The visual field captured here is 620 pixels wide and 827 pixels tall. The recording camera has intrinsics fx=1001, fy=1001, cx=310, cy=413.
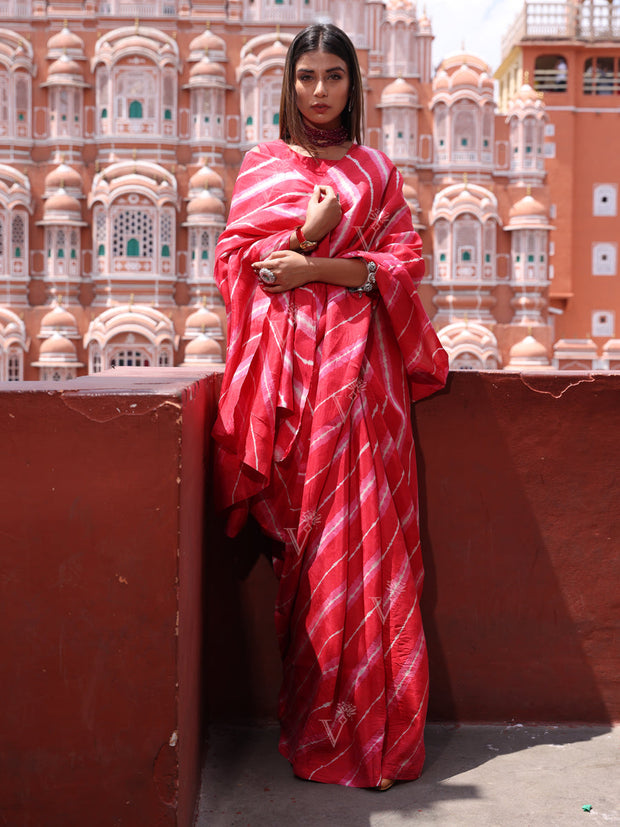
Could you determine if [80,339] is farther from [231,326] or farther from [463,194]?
[231,326]

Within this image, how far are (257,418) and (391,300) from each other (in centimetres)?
28

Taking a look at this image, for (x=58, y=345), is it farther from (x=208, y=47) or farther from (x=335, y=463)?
(x=335, y=463)

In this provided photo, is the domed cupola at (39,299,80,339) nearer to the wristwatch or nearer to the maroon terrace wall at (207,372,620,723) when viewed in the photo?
the maroon terrace wall at (207,372,620,723)

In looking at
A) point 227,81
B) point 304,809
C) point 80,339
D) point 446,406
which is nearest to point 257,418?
point 446,406

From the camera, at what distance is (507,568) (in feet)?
5.89

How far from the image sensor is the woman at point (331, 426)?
1.50m

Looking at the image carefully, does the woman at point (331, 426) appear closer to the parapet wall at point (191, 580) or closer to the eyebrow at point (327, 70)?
the eyebrow at point (327, 70)

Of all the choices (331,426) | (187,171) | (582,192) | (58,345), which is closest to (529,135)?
(582,192)

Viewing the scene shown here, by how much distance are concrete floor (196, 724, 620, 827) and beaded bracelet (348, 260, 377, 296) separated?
76 centimetres

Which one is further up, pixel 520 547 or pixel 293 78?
pixel 293 78

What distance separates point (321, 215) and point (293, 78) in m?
0.27

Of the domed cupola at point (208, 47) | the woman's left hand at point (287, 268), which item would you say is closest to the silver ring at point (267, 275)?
the woman's left hand at point (287, 268)

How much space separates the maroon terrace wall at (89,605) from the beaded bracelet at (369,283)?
469 mm

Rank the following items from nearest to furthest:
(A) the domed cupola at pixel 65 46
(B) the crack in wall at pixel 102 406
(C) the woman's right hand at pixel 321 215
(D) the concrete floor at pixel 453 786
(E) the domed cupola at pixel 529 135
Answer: (B) the crack in wall at pixel 102 406 < (D) the concrete floor at pixel 453 786 < (C) the woman's right hand at pixel 321 215 < (A) the domed cupola at pixel 65 46 < (E) the domed cupola at pixel 529 135
